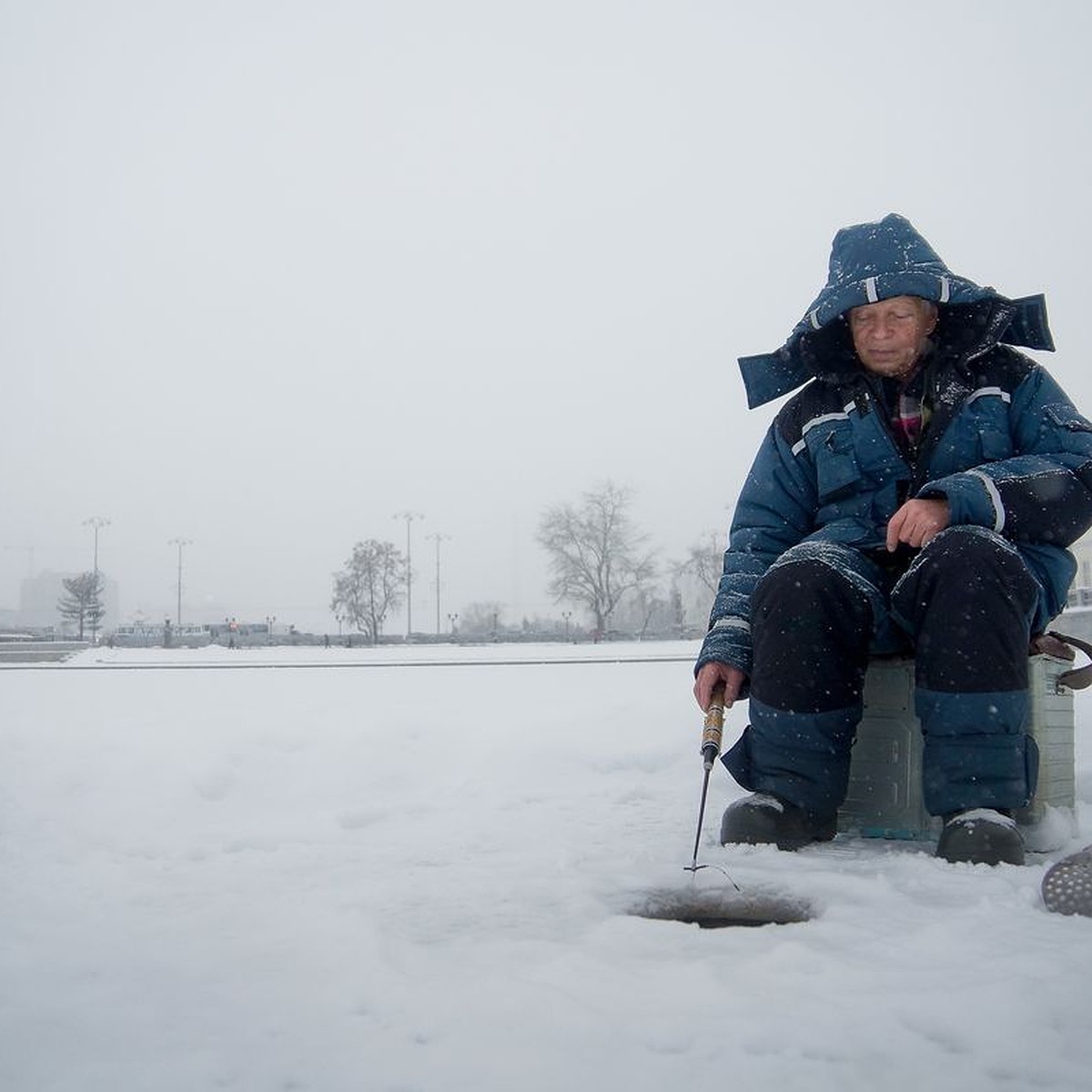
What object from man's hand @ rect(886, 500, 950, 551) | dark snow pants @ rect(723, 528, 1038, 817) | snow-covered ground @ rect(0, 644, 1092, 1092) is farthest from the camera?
man's hand @ rect(886, 500, 950, 551)

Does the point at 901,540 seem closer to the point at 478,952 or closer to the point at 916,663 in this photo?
the point at 916,663

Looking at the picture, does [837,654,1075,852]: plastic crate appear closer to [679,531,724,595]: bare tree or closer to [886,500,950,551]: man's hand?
[886,500,950,551]: man's hand

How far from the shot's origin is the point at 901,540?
2.46 m

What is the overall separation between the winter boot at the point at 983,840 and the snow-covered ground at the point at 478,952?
7 cm

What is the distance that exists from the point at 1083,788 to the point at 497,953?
2586 mm

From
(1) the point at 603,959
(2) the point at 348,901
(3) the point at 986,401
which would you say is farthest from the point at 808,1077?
(3) the point at 986,401

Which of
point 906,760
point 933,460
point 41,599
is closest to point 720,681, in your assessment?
point 906,760

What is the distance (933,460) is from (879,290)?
53 centimetres

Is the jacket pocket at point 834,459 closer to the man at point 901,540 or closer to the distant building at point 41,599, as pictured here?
the man at point 901,540

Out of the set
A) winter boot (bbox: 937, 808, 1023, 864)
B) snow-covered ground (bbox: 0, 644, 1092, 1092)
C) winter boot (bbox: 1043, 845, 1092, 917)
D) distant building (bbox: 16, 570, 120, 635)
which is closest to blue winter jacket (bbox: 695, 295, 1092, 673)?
winter boot (bbox: 937, 808, 1023, 864)

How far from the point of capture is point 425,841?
8.62 feet

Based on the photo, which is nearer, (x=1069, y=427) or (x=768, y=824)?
(x=768, y=824)

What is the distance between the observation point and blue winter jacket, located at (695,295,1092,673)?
2449 mm

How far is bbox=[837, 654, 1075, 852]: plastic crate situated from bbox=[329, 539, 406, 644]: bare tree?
194 ft
